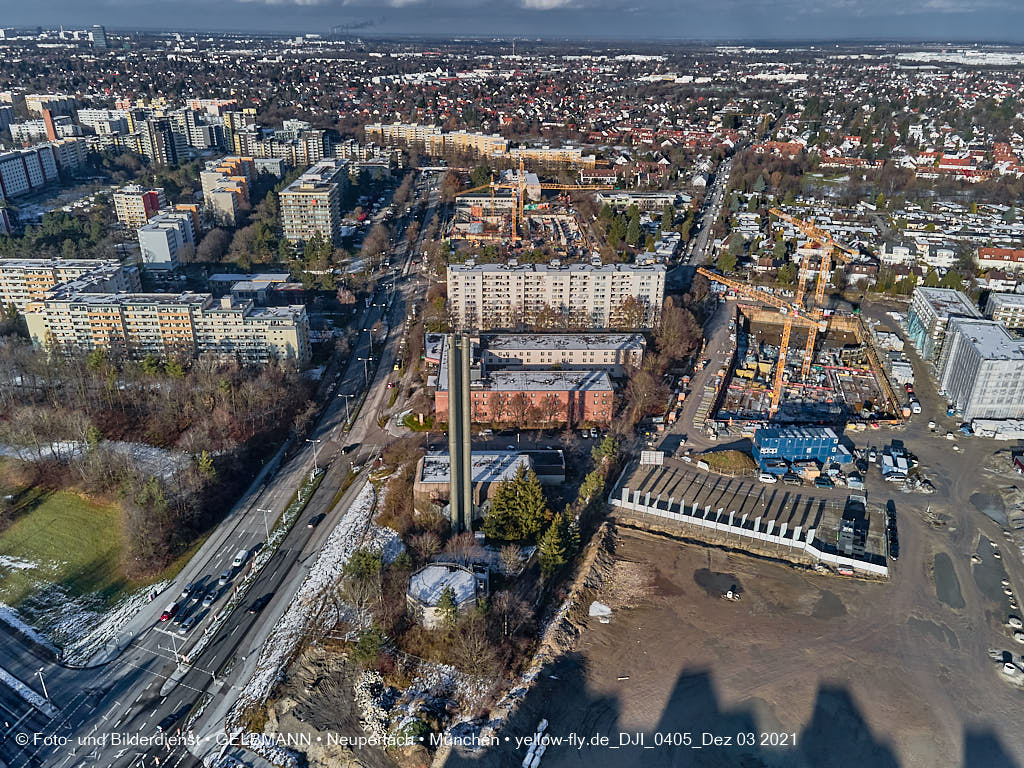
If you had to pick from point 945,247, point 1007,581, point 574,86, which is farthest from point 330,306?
point 574,86

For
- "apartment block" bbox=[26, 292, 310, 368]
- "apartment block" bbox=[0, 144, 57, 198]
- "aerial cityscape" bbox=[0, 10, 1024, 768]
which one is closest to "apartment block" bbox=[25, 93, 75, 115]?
"apartment block" bbox=[0, 144, 57, 198]

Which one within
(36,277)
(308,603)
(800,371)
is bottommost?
(308,603)

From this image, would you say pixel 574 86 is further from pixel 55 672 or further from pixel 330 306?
pixel 55 672

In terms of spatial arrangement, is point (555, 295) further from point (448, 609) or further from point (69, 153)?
point (69, 153)

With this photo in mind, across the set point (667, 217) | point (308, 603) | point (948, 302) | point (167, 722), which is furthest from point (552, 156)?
point (167, 722)

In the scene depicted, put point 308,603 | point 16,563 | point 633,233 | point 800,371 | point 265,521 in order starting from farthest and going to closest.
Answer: point 633,233, point 800,371, point 265,521, point 16,563, point 308,603

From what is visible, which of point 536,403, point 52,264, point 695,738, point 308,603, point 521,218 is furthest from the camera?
point 521,218

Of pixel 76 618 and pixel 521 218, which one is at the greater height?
pixel 521 218
